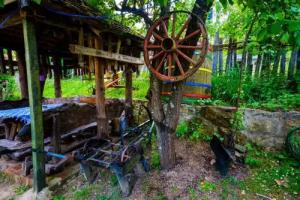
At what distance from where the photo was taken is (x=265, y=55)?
601 centimetres

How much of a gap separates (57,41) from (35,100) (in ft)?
7.25

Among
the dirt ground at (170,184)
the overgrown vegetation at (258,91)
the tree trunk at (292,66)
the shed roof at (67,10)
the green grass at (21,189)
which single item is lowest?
the green grass at (21,189)

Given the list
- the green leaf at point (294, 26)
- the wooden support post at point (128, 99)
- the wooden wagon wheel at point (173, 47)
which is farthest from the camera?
the wooden support post at point (128, 99)

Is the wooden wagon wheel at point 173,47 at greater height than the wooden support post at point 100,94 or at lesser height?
greater

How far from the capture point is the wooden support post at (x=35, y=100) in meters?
2.68

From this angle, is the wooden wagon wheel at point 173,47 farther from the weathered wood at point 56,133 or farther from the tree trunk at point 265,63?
the tree trunk at point 265,63

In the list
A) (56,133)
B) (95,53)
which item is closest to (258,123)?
(95,53)

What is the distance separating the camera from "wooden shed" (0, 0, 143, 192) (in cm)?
271

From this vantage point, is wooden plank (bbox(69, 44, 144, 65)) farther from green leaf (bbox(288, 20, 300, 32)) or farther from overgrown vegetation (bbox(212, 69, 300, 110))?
green leaf (bbox(288, 20, 300, 32))

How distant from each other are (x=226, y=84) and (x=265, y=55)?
179 cm

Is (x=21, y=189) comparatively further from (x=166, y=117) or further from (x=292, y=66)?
(x=292, y=66)

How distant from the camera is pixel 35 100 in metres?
2.83

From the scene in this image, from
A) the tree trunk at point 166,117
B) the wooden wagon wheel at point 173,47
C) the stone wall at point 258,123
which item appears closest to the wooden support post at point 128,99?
the stone wall at point 258,123

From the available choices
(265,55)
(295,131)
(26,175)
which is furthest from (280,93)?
(26,175)
